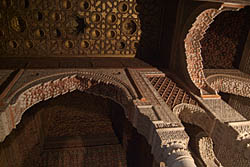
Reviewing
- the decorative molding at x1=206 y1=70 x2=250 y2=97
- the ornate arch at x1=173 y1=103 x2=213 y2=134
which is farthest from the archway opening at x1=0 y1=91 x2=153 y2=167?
the decorative molding at x1=206 y1=70 x2=250 y2=97

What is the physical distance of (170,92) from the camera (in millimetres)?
2285

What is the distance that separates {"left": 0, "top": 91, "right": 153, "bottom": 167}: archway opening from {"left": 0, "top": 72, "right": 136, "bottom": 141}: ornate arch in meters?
1.06

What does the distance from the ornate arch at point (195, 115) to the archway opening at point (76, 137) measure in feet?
2.96

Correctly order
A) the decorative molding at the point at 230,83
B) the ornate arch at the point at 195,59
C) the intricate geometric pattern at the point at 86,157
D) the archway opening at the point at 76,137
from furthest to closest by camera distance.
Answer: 1. the intricate geometric pattern at the point at 86,157
2. the archway opening at the point at 76,137
3. the decorative molding at the point at 230,83
4. the ornate arch at the point at 195,59

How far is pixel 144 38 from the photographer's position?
314 cm

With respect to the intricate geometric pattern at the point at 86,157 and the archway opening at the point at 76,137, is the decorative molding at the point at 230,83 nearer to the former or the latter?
the archway opening at the point at 76,137

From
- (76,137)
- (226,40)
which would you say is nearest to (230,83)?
(226,40)

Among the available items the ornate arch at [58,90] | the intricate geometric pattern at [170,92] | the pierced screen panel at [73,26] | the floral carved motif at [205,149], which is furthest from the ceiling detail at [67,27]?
the floral carved motif at [205,149]

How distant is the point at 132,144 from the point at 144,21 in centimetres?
215

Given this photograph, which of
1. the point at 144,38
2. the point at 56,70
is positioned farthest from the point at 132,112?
the point at 144,38

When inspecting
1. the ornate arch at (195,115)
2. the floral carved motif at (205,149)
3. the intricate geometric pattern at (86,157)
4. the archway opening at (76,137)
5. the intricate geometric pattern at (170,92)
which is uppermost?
the intricate geometric pattern at (170,92)

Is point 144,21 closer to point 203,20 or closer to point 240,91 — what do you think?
point 203,20

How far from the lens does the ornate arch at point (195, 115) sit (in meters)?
2.00

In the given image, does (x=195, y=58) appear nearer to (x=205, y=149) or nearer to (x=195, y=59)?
(x=195, y=59)
